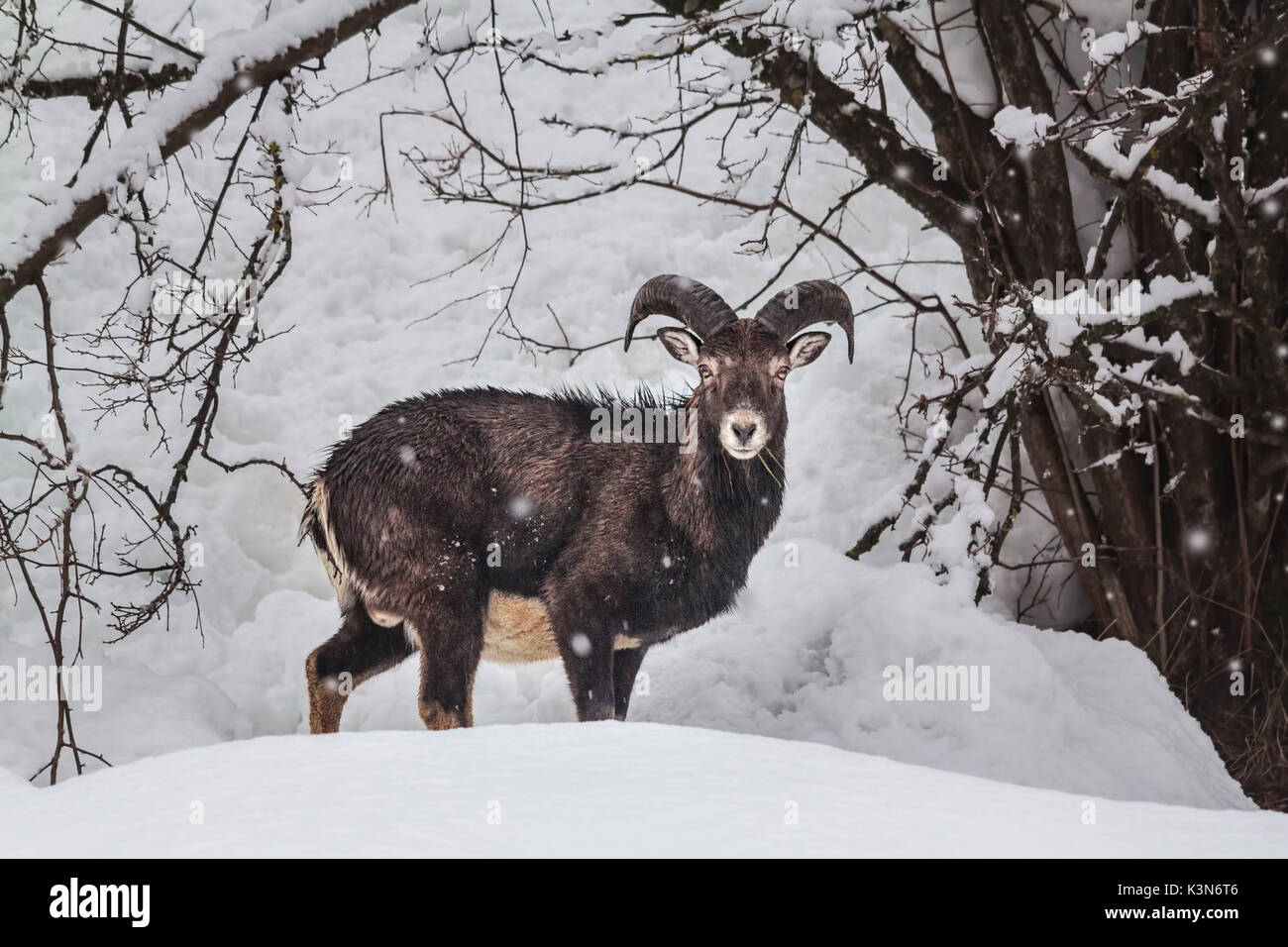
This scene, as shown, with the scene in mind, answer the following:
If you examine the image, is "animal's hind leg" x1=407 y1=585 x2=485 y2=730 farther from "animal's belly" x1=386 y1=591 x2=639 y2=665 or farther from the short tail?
the short tail

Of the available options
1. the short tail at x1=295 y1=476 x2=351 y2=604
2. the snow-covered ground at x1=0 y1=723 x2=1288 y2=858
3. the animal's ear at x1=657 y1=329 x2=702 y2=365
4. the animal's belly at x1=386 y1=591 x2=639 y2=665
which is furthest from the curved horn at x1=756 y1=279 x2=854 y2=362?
the snow-covered ground at x1=0 y1=723 x2=1288 y2=858

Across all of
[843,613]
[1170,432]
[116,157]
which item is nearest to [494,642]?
[843,613]

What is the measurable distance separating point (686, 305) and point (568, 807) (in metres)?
3.53

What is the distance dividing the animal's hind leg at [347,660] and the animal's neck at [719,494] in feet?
4.58

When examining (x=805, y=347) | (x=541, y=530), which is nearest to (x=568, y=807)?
(x=541, y=530)

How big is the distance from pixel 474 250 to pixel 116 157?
6.08 m

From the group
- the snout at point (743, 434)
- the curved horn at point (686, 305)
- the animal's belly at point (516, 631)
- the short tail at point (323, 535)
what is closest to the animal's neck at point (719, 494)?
the curved horn at point (686, 305)

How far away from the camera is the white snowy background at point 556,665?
2.72 metres

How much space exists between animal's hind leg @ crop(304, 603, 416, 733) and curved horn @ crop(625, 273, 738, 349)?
5.66ft

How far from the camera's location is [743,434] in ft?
16.9

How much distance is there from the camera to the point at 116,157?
486cm

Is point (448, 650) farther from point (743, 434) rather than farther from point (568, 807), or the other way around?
point (568, 807)

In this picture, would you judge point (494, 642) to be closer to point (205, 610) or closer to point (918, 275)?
point (205, 610)

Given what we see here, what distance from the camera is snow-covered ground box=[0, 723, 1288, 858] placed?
2463 millimetres
